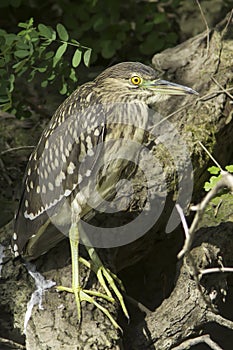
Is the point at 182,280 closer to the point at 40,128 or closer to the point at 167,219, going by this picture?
the point at 167,219

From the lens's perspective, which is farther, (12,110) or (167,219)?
(12,110)

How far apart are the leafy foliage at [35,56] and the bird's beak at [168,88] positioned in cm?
55

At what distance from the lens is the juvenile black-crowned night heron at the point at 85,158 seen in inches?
134

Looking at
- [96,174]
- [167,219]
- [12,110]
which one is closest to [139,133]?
[96,174]

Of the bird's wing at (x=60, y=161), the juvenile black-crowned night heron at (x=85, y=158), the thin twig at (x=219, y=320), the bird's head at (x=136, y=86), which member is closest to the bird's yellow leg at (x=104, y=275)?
the juvenile black-crowned night heron at (x=85, y=158)

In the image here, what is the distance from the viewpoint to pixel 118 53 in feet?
18.0

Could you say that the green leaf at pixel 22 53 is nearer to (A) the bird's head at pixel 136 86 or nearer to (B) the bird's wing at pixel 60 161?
(B) the bird's wing at pixel 60 161

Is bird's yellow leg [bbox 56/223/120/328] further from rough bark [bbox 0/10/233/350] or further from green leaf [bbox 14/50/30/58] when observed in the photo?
green leaf [bbox 14/50/30/58]

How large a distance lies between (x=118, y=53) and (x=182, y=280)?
7.84ft

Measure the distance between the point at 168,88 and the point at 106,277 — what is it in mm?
878

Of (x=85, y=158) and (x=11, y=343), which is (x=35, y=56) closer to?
(x=85, y=158)

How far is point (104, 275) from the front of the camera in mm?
3578

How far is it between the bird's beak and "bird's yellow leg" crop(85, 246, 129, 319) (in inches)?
31.0

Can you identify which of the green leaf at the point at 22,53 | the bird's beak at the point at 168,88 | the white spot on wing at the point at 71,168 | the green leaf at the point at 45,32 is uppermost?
the green leaf at the point at 45,32
